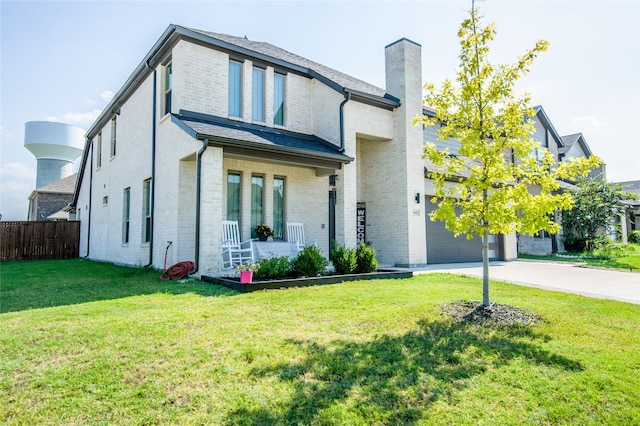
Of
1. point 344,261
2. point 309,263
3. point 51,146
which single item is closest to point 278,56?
point 344,261

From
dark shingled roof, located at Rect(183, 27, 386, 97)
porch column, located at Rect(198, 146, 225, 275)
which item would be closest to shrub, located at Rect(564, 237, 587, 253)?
dark shingled roof, located at Rect(183, 27, 386, 97)

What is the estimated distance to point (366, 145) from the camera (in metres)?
13.6

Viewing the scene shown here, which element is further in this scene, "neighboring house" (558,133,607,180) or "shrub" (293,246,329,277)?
"neighboring house" (558,133,607,180)

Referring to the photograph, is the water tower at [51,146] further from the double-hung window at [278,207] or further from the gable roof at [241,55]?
the double-hung window at [278,207]

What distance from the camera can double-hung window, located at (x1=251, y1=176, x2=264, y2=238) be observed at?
10.8 meters

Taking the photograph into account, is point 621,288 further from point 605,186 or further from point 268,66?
point 605,186

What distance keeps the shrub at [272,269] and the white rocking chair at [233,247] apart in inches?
62.1

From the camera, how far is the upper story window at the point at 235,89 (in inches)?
438

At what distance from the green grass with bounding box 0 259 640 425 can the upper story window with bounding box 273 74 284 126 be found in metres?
7.74

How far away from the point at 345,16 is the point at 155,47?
6.03m

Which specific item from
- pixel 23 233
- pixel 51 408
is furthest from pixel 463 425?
pixel 23 233

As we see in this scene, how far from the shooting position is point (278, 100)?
12.2 m

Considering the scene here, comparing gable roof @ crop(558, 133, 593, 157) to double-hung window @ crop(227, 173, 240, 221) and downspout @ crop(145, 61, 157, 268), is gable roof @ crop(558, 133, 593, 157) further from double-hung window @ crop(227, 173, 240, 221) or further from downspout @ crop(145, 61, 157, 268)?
downspout @ crop(145, 61, 157, 268)

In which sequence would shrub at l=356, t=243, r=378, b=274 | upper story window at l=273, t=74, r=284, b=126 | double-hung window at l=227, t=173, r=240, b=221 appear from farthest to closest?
upper story window at l=273, t=74, r=284, b=126
double-hung window at l=227, t=173, r=240, b=221
shrub at l=356, t=243, r=378, b=274
